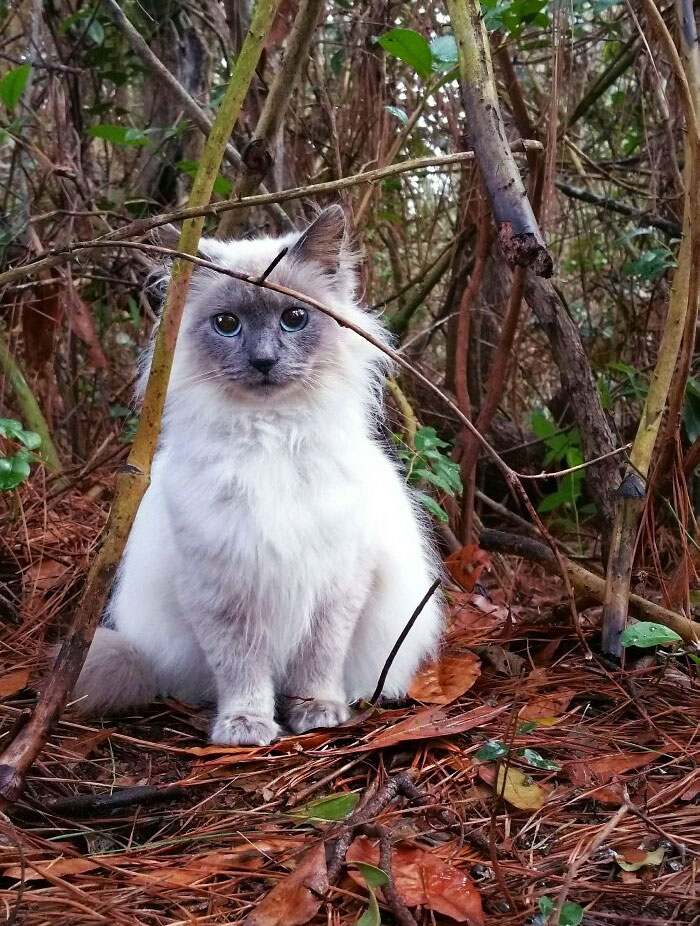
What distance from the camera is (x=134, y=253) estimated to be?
13.0ft

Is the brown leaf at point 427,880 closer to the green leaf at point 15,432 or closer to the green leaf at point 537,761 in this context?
the green leaf at point 537,761

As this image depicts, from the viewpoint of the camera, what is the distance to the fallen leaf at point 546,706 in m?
Answer: 2.19

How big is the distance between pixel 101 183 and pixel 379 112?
1.76m

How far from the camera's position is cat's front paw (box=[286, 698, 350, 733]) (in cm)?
230

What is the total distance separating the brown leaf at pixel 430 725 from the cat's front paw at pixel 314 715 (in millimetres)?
199

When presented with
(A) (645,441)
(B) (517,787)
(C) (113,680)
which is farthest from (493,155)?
(C) (113,680)

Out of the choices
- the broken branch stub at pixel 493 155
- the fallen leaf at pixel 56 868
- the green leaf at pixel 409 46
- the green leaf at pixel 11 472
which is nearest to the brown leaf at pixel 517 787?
the fallen leaf at pixel 56 868

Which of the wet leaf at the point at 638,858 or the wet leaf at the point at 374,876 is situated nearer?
the wet leaf at the point at 374,876

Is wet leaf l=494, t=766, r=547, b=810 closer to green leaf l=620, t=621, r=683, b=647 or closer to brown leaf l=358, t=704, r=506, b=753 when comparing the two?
brown leaf l=358, t=704, r=506, b=753

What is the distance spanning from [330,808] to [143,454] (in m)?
0.91

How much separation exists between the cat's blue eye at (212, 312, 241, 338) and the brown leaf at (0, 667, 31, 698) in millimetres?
1244

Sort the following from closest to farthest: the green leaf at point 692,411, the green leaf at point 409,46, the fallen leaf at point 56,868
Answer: the fallen leaf at point 56,868 → the green leaf at point 409,46 → the green leaf at point 692,411

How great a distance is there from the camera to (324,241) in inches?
98.5

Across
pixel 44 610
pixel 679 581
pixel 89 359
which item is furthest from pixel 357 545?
pixel 89 359
